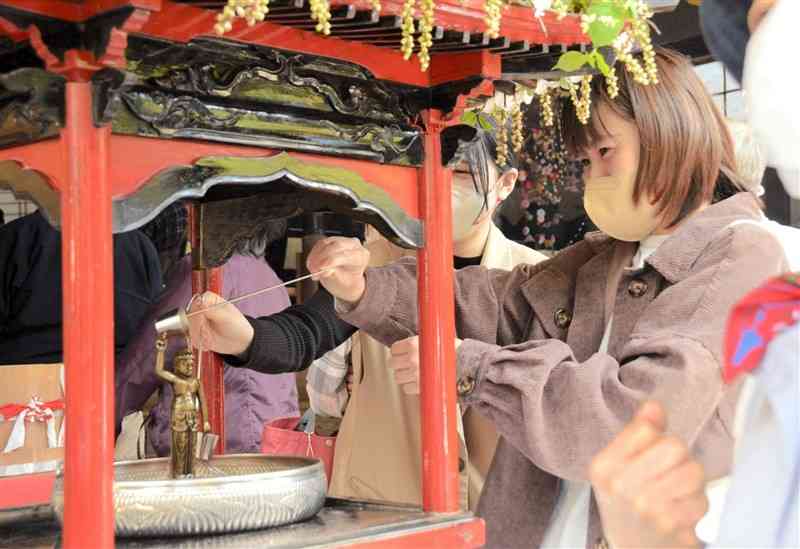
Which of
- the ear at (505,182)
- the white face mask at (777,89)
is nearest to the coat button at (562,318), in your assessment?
the ear at (505,182)

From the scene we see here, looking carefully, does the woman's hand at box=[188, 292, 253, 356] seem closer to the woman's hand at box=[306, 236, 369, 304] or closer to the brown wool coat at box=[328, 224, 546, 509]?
the woman's hand at box=[306, 236, 369, 304]

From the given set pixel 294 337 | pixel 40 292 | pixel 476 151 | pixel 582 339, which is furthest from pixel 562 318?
pixel 40 292

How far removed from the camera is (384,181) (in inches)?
64.7

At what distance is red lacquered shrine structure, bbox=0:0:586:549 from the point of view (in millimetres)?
1276

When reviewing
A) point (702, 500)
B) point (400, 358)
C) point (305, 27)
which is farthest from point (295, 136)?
point (702, 500)

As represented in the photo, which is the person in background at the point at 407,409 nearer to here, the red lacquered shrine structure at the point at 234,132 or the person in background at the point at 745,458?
the red lacquered shrine structure at the point at 234,132

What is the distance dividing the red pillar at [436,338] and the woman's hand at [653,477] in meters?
0.87

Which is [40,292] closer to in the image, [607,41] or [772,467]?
[607,41]

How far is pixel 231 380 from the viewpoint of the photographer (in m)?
3.02

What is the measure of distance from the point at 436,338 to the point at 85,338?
23.8 inches

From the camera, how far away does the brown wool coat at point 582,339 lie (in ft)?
5.14

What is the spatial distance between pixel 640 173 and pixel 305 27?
0.65 meters

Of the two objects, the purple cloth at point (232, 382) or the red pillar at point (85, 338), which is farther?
the purple cloth at point (232, 382)

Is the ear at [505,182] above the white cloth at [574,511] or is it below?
above
